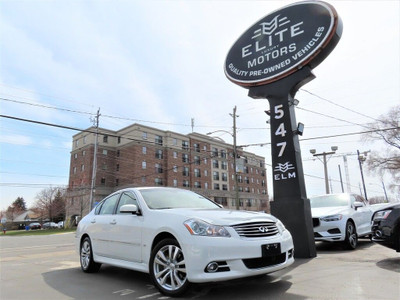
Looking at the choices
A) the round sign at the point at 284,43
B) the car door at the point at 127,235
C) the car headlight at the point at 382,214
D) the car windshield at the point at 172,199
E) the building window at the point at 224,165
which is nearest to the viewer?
the car door at the point at 127,235

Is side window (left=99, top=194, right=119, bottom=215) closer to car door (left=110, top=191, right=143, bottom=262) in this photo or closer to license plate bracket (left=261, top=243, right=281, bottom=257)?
car door (left=110, top=191, right=143, bottom=262)

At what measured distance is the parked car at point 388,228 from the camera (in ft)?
18.8

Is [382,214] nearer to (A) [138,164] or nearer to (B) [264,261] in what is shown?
(B) [264,261]

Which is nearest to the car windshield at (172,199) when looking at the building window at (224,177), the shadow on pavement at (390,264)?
the shadow on pavement at (390,264)

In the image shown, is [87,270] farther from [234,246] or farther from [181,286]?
[234,246]

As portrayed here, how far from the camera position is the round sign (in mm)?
7613

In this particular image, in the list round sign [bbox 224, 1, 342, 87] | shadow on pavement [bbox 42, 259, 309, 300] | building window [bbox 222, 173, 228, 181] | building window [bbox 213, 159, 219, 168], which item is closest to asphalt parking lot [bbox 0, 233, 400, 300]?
shadow on pavement [bbox 42, 259, 309, 300]

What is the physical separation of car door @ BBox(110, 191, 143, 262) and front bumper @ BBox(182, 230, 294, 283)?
114 cm

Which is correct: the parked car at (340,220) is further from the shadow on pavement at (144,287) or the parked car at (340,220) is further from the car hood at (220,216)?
the car hood at (220,216)

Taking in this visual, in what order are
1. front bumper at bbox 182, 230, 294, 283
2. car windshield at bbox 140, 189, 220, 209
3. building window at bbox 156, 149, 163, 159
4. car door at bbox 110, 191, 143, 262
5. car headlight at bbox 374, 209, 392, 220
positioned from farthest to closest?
building window at bbox 156, 149, 163, 159, car headlight at bbox 374, 209, 392, 220, car windshield at bbox 140, 189, 220, 209, car door at bbox 110, 191, 143, 262, front bumper at bbox 182, 230, 294, 283

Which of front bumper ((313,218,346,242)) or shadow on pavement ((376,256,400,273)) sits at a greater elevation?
front bumper ((313,218,346,242))

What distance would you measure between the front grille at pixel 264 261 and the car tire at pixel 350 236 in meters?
4.49

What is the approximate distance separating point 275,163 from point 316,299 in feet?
14.3

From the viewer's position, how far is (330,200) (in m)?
9.36
